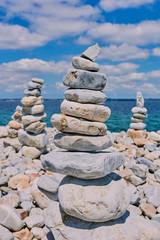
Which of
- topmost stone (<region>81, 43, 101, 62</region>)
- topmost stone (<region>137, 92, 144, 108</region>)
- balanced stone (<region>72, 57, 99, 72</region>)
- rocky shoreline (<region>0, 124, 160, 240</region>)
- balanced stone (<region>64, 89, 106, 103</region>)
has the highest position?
topmost stone (<region>81, 43, 101, 62</region>)

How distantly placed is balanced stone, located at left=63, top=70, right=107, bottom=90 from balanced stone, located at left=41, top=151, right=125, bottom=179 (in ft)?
4.79

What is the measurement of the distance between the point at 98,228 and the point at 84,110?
2.35 metres

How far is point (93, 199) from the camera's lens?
4.19 metres

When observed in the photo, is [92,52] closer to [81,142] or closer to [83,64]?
[83,64]

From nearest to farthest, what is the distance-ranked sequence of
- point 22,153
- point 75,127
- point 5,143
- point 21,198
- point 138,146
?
point 75,127 → point 21,198 → point 22,153 → point 5,143 → point 138,146

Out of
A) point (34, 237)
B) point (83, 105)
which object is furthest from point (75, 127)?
point (34, 237)

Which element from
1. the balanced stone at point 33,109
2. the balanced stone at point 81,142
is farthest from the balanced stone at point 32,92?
the balanced stone at point 81,142

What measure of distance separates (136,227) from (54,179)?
2.52 metres

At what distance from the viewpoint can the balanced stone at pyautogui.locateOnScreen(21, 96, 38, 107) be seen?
33.1ft

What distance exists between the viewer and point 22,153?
33.4 ft

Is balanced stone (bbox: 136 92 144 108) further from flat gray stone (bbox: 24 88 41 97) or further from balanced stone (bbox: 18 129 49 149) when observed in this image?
balanced stone (bbox: 18 129 49 149)

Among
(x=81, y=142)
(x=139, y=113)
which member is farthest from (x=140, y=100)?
(x=81, y=142)

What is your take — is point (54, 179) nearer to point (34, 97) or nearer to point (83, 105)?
point (83, 105)

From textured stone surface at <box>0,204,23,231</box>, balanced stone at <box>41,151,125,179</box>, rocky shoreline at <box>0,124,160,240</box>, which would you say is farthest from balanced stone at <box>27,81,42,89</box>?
textured stone surface at <box>0,204,23,231</box>
